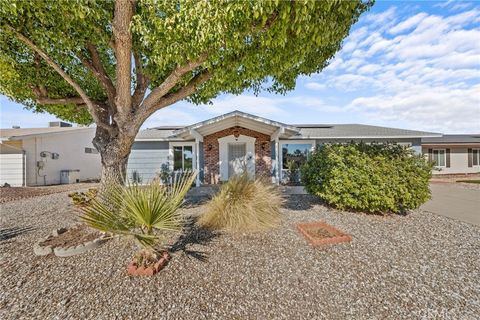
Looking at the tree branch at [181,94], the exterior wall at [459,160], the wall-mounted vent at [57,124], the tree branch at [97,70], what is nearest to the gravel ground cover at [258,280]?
the tree branch at [181,94]

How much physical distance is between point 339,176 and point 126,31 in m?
6.09

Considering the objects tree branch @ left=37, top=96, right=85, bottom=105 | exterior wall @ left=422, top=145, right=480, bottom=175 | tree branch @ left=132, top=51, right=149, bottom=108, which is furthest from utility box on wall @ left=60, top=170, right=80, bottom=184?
exterior wall @ left=422, top=145, right=480, bottom=175

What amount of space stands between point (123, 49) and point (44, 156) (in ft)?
48.6

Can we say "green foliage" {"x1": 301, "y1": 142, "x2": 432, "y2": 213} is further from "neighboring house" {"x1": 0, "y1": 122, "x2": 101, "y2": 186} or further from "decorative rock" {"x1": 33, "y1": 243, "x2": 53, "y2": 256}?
"neighboring house" {"x1": 0, "y1": 122, "x2": 101, "y2": 186}

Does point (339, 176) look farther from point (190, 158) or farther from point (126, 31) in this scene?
point (190, 158)

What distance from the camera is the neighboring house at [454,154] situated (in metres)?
17.8

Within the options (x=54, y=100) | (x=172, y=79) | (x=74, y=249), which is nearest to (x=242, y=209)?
(x=74, y=249)

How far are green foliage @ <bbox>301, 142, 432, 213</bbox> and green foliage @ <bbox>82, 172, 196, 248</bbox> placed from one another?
4441 millimetres

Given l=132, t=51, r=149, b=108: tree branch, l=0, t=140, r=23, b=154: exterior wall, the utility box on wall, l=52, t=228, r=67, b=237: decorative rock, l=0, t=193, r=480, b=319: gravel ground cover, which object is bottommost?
l=0, t=193, r=480, b=319: gravel ground cover

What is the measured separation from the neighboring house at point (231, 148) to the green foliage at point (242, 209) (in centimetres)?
660

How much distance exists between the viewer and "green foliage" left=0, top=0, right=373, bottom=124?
11.3 feet

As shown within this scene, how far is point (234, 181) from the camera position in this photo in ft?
18.4

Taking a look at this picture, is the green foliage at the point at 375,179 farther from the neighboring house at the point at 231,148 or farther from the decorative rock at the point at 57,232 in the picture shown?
the decorative rock at the point at 57,232

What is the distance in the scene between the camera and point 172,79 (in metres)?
4.75
